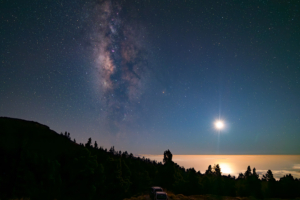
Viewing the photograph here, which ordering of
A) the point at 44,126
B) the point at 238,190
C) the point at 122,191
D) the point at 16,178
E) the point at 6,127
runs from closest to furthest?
the point at 16,178 → the point at 122,191 → the point at 238,190 → the point at 6,127 → the point at 44,126

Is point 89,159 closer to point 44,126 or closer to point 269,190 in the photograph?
point 269,190

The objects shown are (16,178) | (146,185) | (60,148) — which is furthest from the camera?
(60,148)

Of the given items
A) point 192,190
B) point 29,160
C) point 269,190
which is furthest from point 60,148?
point 269,190

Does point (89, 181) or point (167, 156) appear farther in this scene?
point (167, 156)

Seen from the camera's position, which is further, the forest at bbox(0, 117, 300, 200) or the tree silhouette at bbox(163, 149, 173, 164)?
the tree silhouette at bbox(163, 149, 173, 164)

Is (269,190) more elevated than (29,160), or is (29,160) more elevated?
(29,160)

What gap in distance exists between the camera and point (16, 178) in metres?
34.1

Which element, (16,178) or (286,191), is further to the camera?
(286,191)

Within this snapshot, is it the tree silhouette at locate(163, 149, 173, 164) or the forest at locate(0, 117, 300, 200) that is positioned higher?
the tree silhouette at locate(163, 149, 173, 164)

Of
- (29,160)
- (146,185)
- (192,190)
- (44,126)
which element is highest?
(44,126)

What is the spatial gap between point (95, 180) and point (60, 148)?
100881 millimetres

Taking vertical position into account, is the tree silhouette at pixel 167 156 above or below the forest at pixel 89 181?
above

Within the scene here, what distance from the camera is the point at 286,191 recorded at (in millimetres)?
46938

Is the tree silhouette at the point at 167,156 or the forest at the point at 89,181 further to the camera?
the tree silhouette at the point at 167,156
